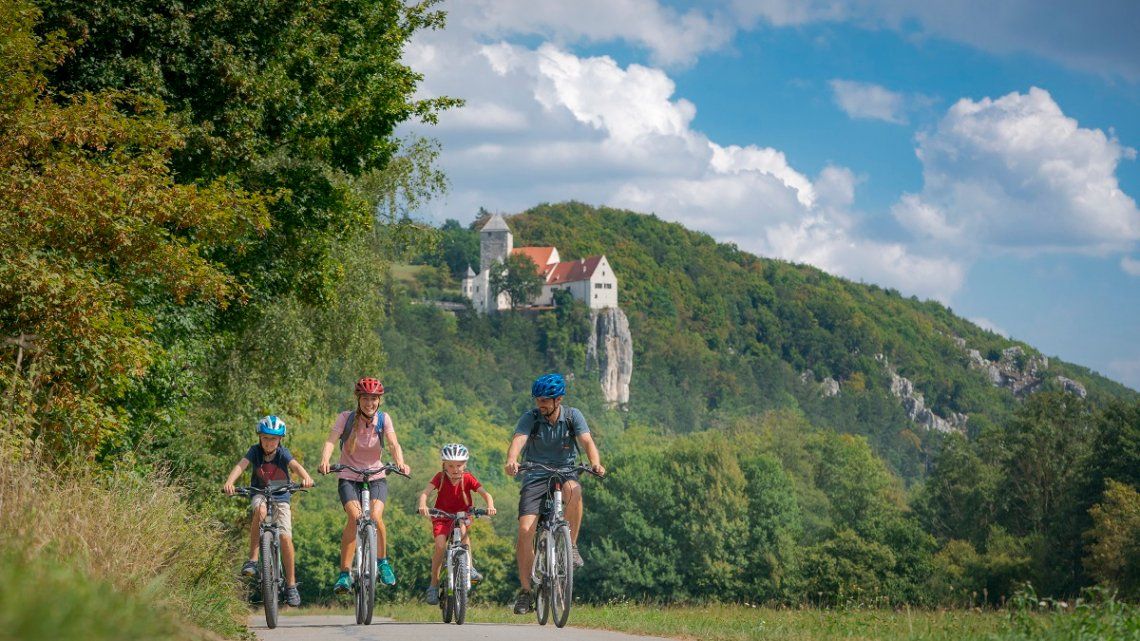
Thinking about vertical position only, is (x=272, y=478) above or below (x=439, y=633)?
above

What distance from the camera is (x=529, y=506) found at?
32.0 ft

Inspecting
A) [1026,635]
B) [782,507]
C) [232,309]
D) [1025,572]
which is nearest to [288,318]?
[232,309]

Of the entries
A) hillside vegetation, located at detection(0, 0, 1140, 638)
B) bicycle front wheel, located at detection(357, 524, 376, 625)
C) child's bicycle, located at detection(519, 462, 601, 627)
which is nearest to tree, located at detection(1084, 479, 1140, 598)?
hillside vegetation, located at detection(0, 0, 1140, 638)

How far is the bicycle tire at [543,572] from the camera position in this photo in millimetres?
9602

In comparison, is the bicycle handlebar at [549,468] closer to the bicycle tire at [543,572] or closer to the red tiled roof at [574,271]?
the bicycle tire at [543,572]

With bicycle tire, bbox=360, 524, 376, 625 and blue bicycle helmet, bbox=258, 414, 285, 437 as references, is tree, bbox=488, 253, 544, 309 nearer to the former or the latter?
bicycle tire, bbox=360, 524, 376, 625

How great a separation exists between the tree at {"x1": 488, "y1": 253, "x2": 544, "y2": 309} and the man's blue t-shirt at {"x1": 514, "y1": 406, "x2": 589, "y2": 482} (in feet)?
572

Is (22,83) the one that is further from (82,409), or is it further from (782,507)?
(782,507)

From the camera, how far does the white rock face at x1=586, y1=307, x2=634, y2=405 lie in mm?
178750

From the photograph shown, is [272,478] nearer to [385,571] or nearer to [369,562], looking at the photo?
[369,562]

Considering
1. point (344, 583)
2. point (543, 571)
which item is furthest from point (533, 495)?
point (344, 583)

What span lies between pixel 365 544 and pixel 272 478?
0.87m

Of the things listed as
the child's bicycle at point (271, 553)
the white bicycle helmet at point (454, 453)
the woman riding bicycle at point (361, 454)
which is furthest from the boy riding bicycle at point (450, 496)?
the child's bicycle at point (271, 553)

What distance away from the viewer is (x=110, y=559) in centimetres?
698
